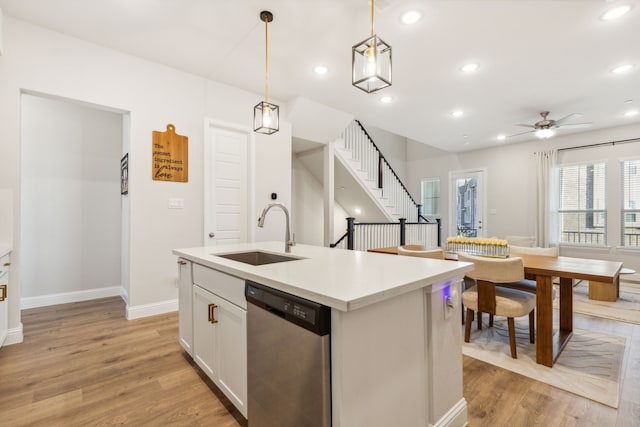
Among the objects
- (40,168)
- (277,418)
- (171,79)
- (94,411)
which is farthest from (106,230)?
(277,418)

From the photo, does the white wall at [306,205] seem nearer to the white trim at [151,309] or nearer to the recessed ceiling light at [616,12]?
the white trim at [151,309]

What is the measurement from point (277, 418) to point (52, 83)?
135 inches

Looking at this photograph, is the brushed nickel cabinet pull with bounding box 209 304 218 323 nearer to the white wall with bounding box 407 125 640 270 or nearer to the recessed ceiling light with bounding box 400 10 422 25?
the recessed ceiling light with bounding box 400 10 422 25

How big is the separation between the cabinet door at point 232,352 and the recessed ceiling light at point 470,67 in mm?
3414

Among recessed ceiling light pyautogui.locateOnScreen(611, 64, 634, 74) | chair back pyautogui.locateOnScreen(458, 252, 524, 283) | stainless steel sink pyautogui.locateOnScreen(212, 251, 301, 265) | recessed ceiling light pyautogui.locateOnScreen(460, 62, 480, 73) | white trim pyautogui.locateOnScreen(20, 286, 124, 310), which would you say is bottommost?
white trim pyautogui.locateOnScreen(20, 286, 124, 310)

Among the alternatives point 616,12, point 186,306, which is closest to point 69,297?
point 186,306

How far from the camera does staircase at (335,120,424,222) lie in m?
5.89

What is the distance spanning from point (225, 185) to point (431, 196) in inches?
238

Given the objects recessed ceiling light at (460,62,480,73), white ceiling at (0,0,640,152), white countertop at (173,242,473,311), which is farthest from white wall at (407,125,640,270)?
white countertop at (173,242,473,311)

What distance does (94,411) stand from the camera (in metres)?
1.71

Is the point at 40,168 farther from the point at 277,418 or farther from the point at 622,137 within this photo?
the point at 622,137

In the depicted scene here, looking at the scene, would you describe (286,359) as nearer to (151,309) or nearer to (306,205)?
(151,309)

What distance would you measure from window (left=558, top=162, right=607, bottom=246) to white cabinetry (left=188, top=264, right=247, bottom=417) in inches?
273

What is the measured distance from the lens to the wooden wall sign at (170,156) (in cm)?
335
